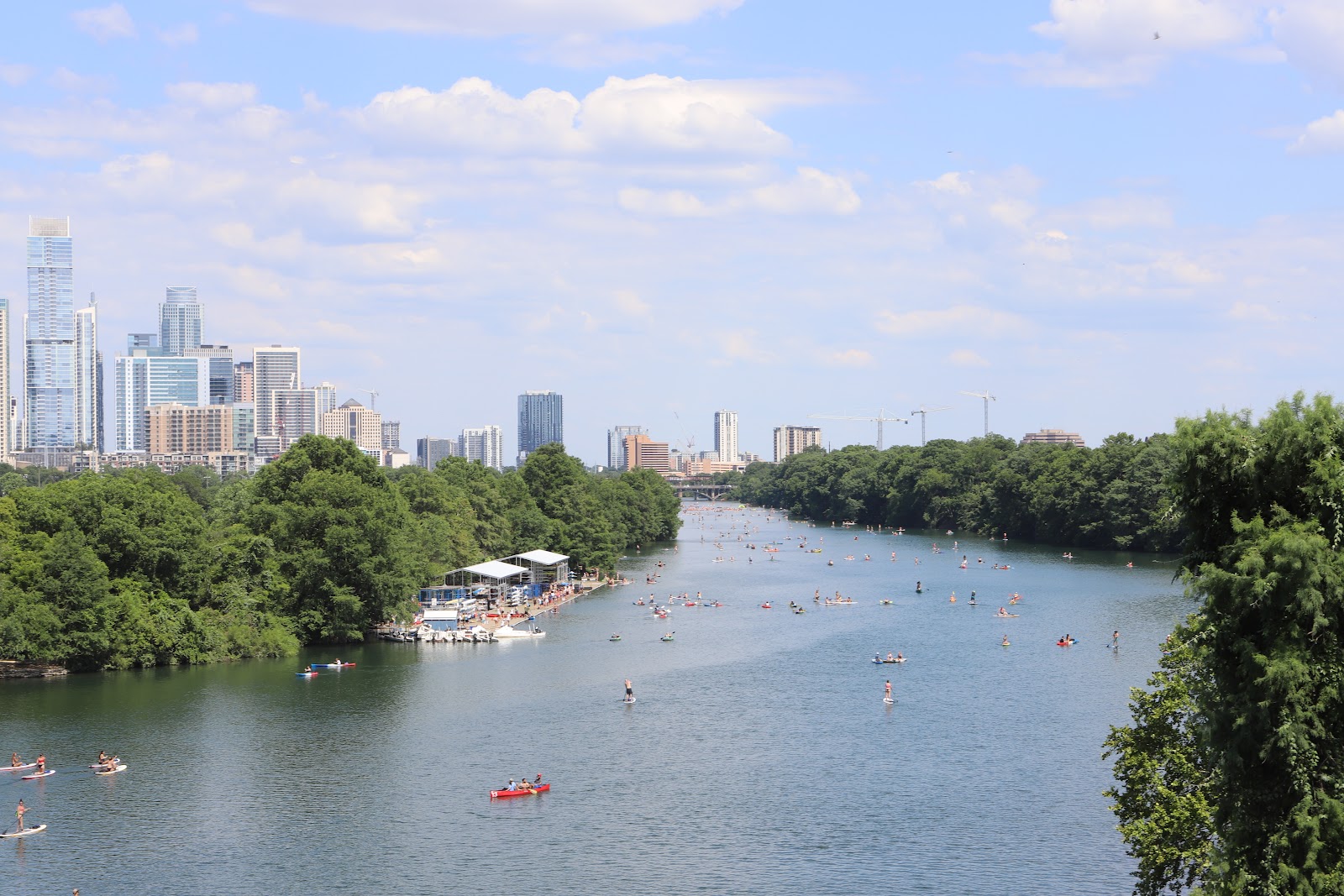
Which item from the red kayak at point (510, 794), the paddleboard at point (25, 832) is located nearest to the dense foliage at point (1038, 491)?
the red kayak at point (510, 794)

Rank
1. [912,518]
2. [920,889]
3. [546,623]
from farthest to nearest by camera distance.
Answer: [912,518] < [546,623] < [920,889]

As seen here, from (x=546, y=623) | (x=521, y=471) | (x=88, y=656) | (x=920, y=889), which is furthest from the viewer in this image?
(x=521, y=471)

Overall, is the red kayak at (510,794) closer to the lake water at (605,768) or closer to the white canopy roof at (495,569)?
the lake water at (605,768)

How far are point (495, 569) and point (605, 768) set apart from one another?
4676 centimetres

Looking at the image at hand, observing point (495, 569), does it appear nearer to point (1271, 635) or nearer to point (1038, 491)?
point (1271, 635)

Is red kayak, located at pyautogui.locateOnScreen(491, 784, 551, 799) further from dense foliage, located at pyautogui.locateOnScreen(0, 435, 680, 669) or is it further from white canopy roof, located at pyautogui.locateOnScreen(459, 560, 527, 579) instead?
white canopy roof, located at pyautogui.locateOnScreen(459, 560, 527, 579)

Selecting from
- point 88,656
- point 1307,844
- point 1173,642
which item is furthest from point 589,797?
point 88,656

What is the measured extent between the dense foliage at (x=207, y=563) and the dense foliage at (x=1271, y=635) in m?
53.3

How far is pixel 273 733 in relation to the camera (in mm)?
52125

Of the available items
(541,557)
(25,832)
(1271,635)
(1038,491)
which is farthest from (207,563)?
(1038,491)

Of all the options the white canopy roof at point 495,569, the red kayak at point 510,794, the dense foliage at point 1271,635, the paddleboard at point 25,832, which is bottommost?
the paddleboard at point 25,832

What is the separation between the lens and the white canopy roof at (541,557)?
9956cm

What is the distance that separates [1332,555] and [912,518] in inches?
6655

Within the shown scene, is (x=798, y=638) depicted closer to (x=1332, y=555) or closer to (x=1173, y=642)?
(x=1173, y=642)
